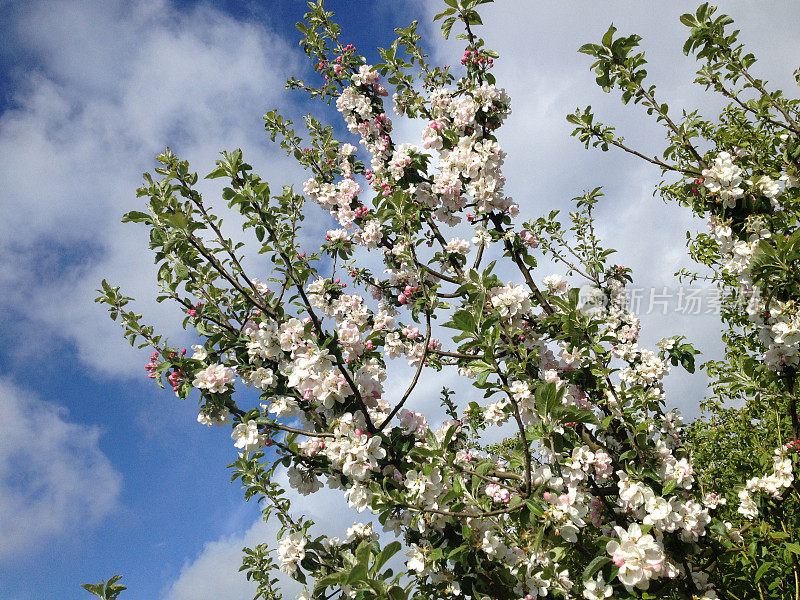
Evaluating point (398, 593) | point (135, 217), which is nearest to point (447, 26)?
point (135, 217)

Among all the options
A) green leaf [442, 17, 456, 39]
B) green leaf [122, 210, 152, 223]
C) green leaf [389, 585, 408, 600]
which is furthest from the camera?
green leaf [442, 17, 456, 39]

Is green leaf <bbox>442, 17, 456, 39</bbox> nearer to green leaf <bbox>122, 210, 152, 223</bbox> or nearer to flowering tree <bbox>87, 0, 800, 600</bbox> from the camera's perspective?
flowering tree <bbox>87, 0, 800, 600</bbox>

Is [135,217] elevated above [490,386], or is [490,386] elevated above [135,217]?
[135,217]

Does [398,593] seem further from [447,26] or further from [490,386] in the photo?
[447,26]

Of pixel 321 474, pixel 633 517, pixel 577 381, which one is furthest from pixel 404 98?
pixel 633 517

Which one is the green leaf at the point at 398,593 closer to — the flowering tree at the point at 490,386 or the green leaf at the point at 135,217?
the flowering tree at the point at 490,386

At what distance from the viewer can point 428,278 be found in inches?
158

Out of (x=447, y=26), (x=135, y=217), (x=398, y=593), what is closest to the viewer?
(x=398, y=593)

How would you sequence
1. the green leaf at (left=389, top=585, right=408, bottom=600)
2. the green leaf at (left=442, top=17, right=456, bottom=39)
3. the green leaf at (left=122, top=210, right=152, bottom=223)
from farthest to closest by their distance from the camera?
the green leaf at (left=442, top=17, right=456, bottom=39) < the green leaf at (left=122, top=210, right=152, bottom=223) < the green leaf at (left=389, top=585, right=408, bottom=600)

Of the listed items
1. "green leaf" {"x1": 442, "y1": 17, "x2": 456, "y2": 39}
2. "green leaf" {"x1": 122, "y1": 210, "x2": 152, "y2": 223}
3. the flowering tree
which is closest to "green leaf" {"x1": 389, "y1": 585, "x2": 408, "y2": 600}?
the flowering tree

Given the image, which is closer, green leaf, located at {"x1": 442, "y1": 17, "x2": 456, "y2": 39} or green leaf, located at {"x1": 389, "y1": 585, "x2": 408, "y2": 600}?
green leaf, located at {"x1": 389, "y1": 585, "x2": 408, "y2": 600}

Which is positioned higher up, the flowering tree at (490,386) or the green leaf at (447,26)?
the green leaf at (447,26)

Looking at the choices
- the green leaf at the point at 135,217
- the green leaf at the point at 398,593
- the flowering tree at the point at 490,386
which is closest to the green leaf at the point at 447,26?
the flowering tree at the point at 490,386

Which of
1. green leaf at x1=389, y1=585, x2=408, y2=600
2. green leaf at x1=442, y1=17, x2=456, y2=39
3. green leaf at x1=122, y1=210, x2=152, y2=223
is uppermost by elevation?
green leaf at x1=442, y1=17, x2=456, y2=39
